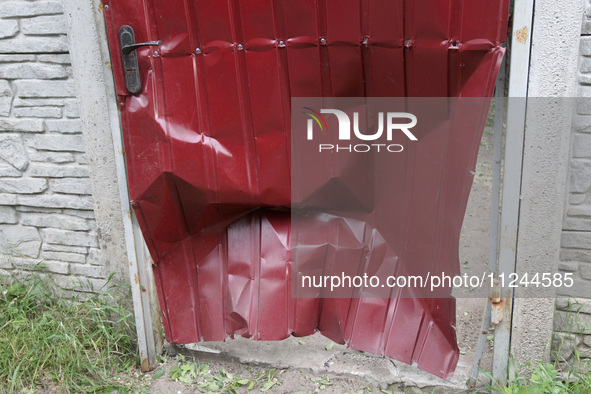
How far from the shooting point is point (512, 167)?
231 cm

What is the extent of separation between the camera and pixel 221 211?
2.56m

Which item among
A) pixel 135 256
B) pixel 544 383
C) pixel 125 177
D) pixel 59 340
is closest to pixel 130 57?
pixel 125 177

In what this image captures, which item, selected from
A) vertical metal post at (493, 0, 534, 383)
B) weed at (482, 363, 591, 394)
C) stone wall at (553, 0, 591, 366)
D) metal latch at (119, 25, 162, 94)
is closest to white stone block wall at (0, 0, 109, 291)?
metal latch at (119, 25, 162, 94)

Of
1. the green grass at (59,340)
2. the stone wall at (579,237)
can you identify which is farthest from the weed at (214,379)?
the stone wall at (579,237)

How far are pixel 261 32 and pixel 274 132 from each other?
0.43 metres

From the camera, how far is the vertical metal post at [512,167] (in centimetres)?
215

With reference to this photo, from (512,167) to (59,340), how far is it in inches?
102

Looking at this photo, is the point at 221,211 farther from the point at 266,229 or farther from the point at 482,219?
the point at 482,219

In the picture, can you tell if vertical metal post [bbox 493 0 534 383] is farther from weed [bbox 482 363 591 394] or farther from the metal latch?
the metal latch

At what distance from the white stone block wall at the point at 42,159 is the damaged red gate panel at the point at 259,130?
0.69 metres

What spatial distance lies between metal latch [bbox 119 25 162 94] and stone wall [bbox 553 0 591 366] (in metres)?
1.91

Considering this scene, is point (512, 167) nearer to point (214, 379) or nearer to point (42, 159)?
point (214, 379)

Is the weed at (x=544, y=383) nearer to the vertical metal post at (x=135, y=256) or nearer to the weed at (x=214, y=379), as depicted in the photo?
→ the weed at (x=214, y=379)

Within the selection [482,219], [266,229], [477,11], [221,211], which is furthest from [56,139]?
[482,219]
